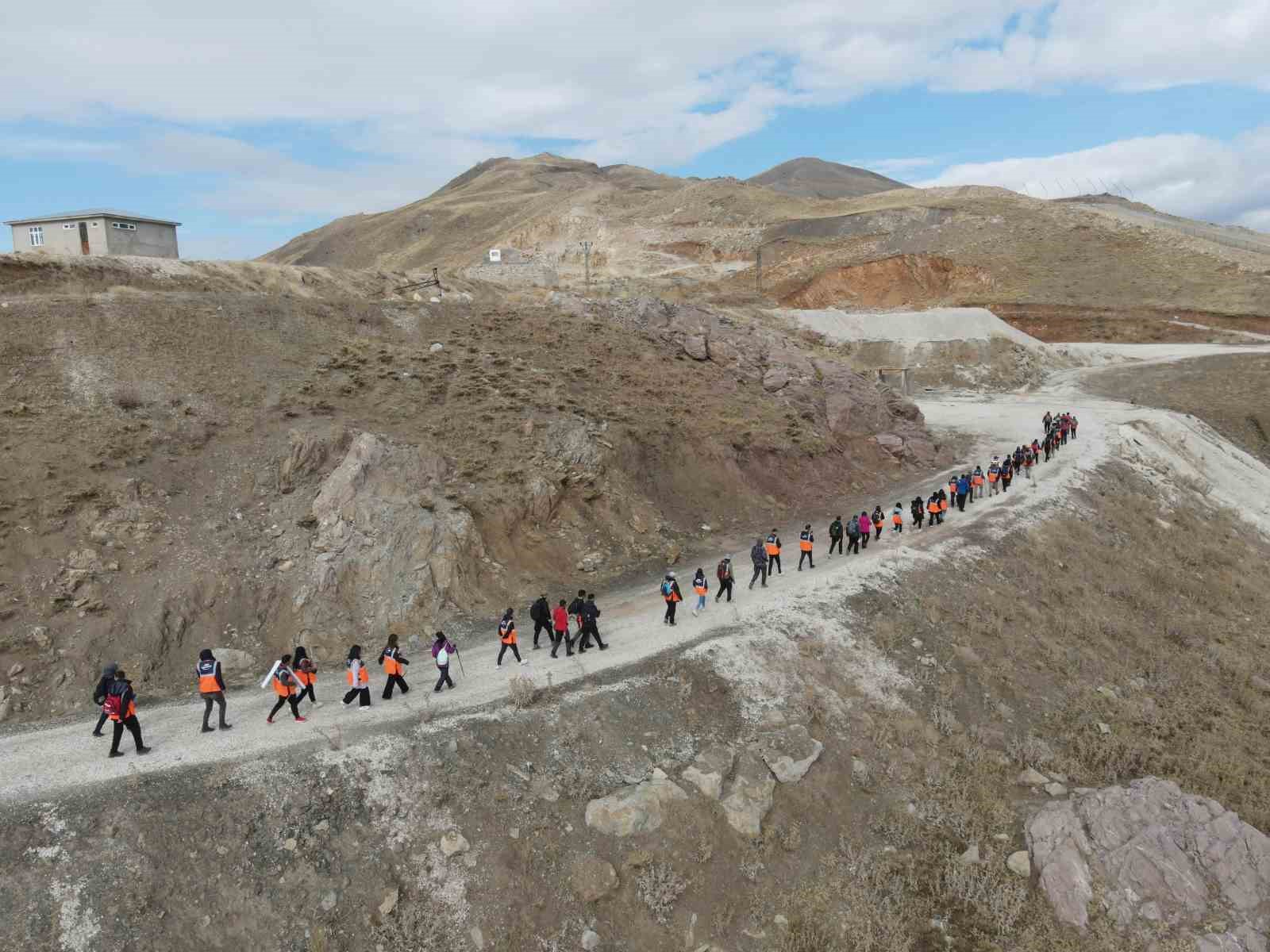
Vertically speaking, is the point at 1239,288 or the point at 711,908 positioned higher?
the point at 1239,288

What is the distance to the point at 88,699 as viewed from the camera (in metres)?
13.7

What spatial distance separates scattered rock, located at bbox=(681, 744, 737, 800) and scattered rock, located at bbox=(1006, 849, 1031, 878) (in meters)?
4.50

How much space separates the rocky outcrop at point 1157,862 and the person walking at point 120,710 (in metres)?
13.7

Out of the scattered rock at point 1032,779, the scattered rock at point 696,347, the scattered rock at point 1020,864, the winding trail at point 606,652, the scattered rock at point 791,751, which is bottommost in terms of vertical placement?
the scattered rock at point 1020,864

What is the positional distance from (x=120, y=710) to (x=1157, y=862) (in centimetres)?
1543

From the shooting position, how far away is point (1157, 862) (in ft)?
38.0

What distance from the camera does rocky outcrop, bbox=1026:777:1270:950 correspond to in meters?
11.0

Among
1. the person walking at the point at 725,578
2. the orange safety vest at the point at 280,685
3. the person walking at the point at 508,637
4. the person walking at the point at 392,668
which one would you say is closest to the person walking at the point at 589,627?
the person walking at the point at 508,637

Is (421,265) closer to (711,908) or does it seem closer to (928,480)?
(928,480)

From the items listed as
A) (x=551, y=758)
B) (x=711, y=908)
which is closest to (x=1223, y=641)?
(x=711, y=908)

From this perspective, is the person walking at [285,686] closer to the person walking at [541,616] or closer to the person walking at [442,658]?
the person walking at [442,658]

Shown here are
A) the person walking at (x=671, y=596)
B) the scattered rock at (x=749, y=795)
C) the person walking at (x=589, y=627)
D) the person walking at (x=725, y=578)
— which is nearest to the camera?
the scattered rock at (x=749, y=795)

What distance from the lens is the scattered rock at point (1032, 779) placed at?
13820mm

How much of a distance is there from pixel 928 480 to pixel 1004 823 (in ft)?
60.5
